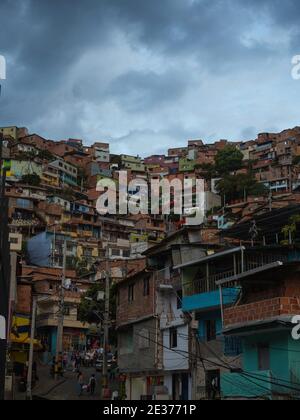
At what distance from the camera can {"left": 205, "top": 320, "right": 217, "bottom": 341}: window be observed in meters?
30.7

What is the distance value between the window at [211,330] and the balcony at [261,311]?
15.0ft

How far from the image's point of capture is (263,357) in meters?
25.0

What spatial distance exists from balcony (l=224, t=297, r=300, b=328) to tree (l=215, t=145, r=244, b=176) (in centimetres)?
11072

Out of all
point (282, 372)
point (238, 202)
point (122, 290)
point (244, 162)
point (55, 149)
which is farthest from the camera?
point (55, 149)

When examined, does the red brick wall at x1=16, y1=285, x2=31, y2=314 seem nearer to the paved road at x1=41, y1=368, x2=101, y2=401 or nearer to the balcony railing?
the paved road at x1=41, y1=368, x2=101, y2=401

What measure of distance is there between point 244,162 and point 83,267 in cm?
6352

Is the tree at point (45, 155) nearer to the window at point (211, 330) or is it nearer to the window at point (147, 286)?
the window at point (147, 286)

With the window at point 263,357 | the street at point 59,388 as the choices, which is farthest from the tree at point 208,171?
the window at point 263,357

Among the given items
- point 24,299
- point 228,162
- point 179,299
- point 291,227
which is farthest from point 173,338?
point 228,162

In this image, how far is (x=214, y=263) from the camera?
3075 cm

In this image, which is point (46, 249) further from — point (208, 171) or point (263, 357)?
point (208, 171)
